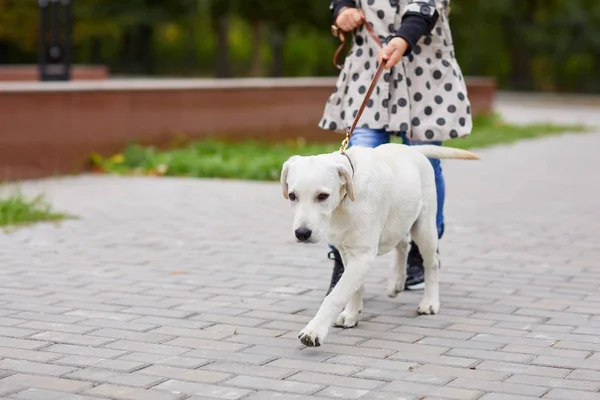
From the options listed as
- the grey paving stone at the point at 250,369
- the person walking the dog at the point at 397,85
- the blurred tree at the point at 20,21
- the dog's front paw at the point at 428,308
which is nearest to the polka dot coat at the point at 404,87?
the person walking the dog at the point at 397,85

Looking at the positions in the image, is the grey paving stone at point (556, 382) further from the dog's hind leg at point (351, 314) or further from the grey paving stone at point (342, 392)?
the dog's hind leg at point (351, 314)

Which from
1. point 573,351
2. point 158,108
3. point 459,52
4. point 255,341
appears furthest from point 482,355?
point 459,52

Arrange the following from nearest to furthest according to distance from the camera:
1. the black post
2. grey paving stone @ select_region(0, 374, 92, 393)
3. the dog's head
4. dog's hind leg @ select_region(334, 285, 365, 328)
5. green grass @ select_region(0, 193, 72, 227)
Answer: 1. grey paving stone @ select_region(0, 374, 92, 393)
2. the dog's head
3. dog's hind leg @ select_region(334, 285, 365, 328)
4. green grass @ select_region(0, 193, 72, 227)
5. the black post

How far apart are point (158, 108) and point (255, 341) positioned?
791 cm

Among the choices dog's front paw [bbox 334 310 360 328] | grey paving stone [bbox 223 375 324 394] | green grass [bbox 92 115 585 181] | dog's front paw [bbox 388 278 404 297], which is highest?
grey paving stone [bbox 223 375 324 394]

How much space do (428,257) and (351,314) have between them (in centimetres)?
55

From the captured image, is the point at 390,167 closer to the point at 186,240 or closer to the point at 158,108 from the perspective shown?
the point at 186,240

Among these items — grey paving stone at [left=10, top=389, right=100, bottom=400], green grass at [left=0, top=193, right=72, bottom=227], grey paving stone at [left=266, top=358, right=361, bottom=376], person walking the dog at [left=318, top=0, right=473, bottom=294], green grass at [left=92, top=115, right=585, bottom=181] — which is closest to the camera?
grey paving stone at [left=10, top=389, right=100, bottom=400]

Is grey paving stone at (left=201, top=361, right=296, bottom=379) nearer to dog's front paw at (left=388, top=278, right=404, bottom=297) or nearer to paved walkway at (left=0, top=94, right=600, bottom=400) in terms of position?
paved walkway at (left=0, top=94, right=600, bottom=400)

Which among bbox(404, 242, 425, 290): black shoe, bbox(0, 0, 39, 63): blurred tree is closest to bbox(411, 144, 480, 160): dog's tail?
bbox(404, 242, 425, 290): black shoe

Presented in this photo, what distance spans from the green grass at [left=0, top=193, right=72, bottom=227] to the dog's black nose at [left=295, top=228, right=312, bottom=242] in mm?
4086

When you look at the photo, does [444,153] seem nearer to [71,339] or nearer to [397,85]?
[397,85]

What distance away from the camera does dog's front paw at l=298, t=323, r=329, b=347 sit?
4.38 metres

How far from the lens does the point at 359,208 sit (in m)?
4.62
